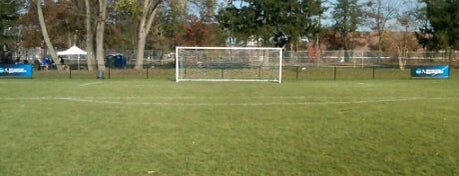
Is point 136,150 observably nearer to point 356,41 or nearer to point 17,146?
point 17,146

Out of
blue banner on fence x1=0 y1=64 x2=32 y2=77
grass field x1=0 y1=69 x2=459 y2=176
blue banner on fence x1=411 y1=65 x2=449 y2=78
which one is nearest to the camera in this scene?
grass field x1=0 y1=69 x2=459 y2=176

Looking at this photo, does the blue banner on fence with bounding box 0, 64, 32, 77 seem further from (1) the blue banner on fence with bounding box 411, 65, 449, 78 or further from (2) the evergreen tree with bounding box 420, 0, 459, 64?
(2) the evergreen tree with bounding box 420, 0, 459, 64

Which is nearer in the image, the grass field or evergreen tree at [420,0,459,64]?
the grass field

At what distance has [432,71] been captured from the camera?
3136 cm

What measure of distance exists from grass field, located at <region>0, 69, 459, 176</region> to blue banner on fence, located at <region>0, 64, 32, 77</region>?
16280 millimetres

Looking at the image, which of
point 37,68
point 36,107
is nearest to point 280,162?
point 36,107

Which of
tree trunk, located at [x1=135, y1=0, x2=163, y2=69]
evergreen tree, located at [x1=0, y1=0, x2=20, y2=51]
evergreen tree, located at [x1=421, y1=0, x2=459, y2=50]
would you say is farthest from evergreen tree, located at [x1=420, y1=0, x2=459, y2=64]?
evergreen tree, located at [x1=0, y1=0, x2=20, y2=51]

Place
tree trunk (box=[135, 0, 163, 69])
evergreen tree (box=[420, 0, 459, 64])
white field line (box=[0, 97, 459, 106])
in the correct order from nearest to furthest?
white field line (box=[0, 97, 459, 106])
tree trunk (box=[135, 0, 163, 69])
evergreen tree (box=[420, 0, 459, 64])

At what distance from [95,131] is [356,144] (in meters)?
5.11

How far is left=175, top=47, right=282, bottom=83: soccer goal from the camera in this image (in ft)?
97.5

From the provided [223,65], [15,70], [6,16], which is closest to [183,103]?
[223,65]

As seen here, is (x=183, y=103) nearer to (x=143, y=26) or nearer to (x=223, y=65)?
(x=223, y=65)

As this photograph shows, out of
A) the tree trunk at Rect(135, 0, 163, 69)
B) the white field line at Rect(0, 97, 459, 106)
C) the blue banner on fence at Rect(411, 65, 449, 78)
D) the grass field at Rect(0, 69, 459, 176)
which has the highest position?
the tree trunk at Rect(135, 0, 163, 69)

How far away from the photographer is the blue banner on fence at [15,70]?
30844mm
